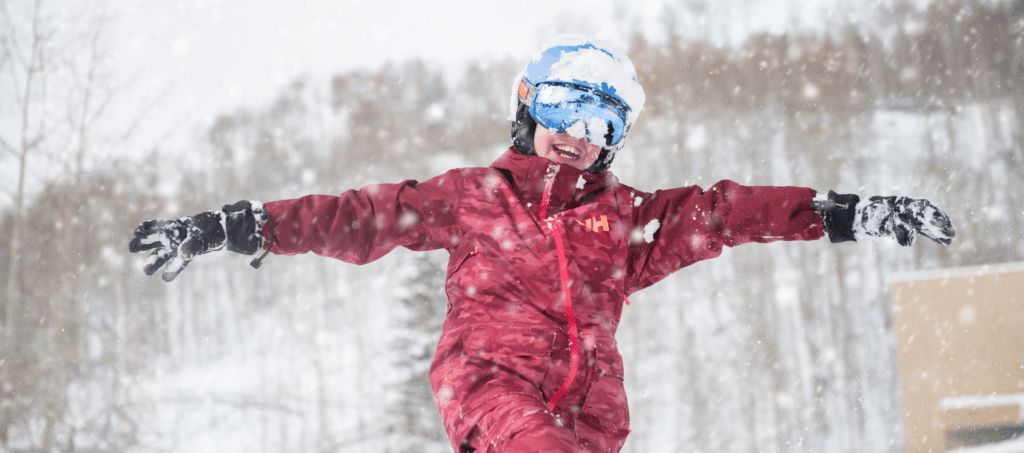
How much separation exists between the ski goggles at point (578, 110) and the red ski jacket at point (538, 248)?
0.42 feet

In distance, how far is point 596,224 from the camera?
1.60m

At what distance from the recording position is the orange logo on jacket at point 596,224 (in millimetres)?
1587

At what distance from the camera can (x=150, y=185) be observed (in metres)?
12.4

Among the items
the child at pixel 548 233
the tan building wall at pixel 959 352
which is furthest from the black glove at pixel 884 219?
the tan building wall at pixel 959 352

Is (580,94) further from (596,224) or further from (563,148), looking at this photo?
(596,224)

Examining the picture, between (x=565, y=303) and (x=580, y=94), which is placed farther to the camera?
(x=580, y=94)

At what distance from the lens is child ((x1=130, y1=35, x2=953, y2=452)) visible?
4.71 ft

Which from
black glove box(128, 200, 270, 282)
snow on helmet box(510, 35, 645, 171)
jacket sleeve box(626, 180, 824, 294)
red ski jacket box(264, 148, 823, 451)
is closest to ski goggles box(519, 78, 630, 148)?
snow on helmet box(510, 35, 645, 171)

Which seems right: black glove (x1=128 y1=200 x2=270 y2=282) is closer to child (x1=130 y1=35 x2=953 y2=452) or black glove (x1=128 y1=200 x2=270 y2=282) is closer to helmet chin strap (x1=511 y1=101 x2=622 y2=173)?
child (x1=130 y1=35 x2=953 y2=452)

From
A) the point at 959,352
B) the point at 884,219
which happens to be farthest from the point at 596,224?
the point at 959,352

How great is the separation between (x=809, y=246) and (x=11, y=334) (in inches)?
584

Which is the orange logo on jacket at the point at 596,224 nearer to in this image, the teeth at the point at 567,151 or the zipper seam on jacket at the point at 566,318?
the zipper seam on jacket at the point at 566,318

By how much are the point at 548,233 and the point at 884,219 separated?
0.89 metres

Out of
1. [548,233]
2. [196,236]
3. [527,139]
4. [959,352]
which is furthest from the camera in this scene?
[959,352]
